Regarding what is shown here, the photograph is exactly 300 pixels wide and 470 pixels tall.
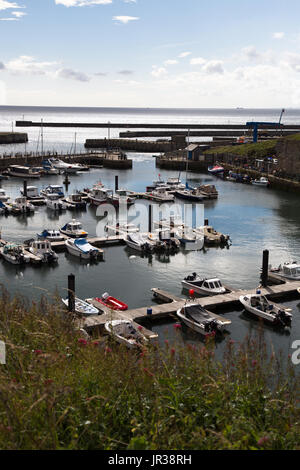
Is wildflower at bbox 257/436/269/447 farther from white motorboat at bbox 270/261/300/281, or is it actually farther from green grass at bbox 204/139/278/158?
green grass at bbox 204/139/278/158

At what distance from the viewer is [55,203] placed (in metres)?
58.0

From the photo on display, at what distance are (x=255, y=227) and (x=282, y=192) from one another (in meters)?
25.8

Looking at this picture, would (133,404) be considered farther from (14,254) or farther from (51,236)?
(51,236)

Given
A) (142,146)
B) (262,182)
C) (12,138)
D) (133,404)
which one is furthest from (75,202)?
(12,138)

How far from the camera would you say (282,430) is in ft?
34.5

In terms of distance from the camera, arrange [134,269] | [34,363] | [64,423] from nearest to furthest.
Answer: [64,423] < [34,363] < [134,269]

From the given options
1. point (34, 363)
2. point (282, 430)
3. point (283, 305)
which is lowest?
point (283, 305)

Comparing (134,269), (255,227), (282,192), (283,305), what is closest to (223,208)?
(255,227)

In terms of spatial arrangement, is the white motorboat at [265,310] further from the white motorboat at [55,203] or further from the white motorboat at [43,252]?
the white motorboat at [55,203]

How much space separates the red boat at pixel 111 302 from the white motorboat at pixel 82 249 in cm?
981

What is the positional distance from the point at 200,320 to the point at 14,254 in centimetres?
1642

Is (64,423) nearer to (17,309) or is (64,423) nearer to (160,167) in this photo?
(17,309)

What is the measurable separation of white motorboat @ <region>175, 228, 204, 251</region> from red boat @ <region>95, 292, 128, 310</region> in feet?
47.4

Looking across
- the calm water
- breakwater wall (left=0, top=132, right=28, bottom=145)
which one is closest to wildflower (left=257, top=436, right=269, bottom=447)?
the calm water
